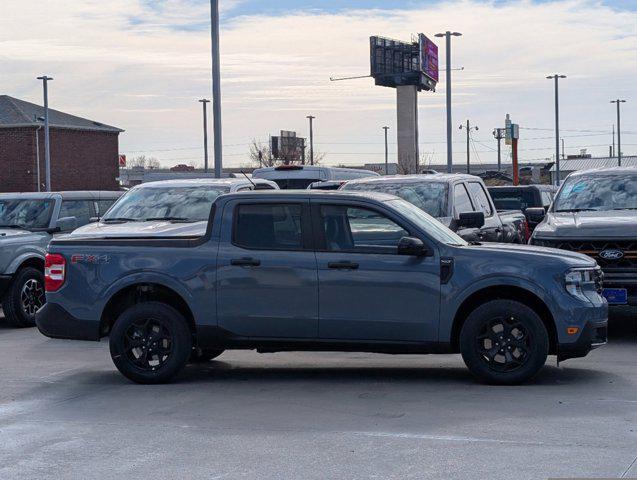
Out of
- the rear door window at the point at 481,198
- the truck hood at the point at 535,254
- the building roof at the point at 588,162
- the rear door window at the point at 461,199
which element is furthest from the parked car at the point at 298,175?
the building roof at the point at 588,162

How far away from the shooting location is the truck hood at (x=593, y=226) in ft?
38.9

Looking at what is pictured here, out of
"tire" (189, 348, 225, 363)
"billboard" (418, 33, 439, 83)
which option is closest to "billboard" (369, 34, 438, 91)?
"billboard" (418, 33, 439, 83)

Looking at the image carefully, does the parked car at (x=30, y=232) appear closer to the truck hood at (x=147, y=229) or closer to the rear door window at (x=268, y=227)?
the truck hood at (x=147, y=229)

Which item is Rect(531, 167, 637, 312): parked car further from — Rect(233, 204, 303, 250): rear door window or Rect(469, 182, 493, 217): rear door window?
Rect(233, 204, 303, 250): rear door window

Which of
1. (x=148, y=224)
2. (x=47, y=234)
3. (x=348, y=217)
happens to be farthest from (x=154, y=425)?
(x=47, y=234)

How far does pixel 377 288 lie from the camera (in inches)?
364

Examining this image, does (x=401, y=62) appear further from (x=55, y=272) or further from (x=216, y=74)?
(x=55, y=272)

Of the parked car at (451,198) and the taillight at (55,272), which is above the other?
the parked car at (451,198)

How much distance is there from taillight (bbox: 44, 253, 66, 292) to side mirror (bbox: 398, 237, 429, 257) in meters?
3.13

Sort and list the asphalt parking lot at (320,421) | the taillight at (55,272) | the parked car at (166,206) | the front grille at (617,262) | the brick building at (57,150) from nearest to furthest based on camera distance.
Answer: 1. the asphalt parking lot at (320,421)
2. the taillight at (55,272)
3. the front grille at (617,262)
4. the parked car at (166,206)
5. the brick building at (57,150)

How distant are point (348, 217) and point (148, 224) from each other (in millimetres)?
4237

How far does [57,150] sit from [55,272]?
180 ft

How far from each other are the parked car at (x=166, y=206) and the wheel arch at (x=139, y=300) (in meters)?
2.74

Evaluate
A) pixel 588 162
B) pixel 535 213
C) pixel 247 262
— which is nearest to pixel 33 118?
pixel 535 213
